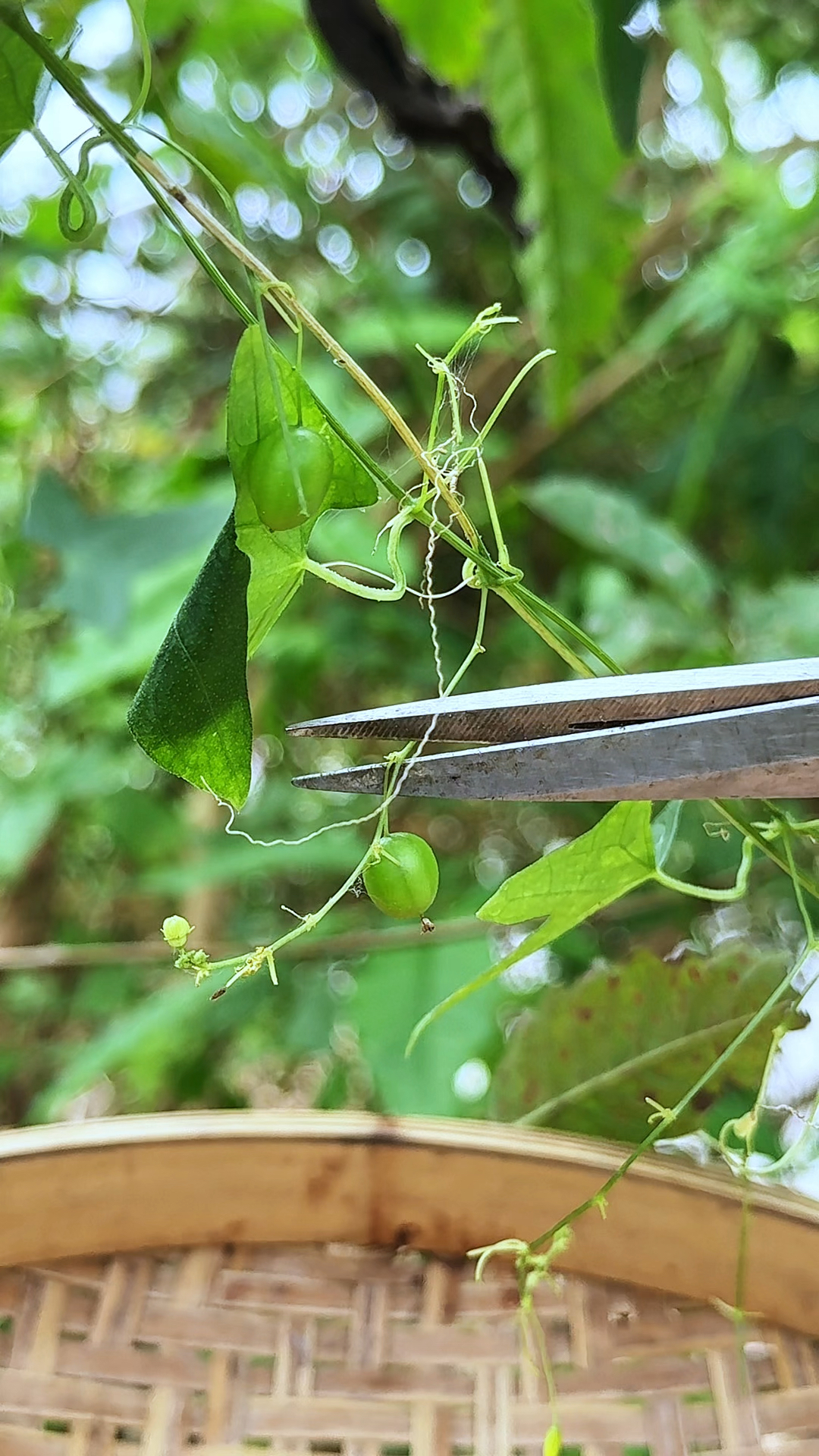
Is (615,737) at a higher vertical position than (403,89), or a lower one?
lower

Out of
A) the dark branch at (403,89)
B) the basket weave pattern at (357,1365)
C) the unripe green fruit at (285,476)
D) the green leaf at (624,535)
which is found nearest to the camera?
the unripe green fruit at (285,476)

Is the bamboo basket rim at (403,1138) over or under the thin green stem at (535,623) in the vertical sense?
under

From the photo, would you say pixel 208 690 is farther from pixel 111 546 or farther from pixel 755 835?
pixel 111 546

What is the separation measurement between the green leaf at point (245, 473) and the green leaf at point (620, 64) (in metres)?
0.24

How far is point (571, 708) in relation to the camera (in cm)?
25

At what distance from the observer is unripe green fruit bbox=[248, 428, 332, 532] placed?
8.4 inches

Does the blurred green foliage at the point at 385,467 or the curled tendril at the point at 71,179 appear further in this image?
the blurred green foliage at the point at 385,467

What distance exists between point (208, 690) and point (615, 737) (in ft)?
0.28

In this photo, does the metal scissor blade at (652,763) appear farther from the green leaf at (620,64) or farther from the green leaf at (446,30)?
the green leaf at (446,30)

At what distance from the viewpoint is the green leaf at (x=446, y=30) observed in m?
0.57

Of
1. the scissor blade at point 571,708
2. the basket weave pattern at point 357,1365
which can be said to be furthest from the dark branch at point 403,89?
the basket weave pattern at point 357,1365

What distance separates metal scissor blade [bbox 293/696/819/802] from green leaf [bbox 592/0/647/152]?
261mm

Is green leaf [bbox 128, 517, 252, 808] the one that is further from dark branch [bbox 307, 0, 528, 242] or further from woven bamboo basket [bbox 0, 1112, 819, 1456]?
dark branch [bbox 307, 0, 528, 242]

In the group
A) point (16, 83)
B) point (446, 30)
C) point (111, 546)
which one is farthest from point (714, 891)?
point (446, 30)
